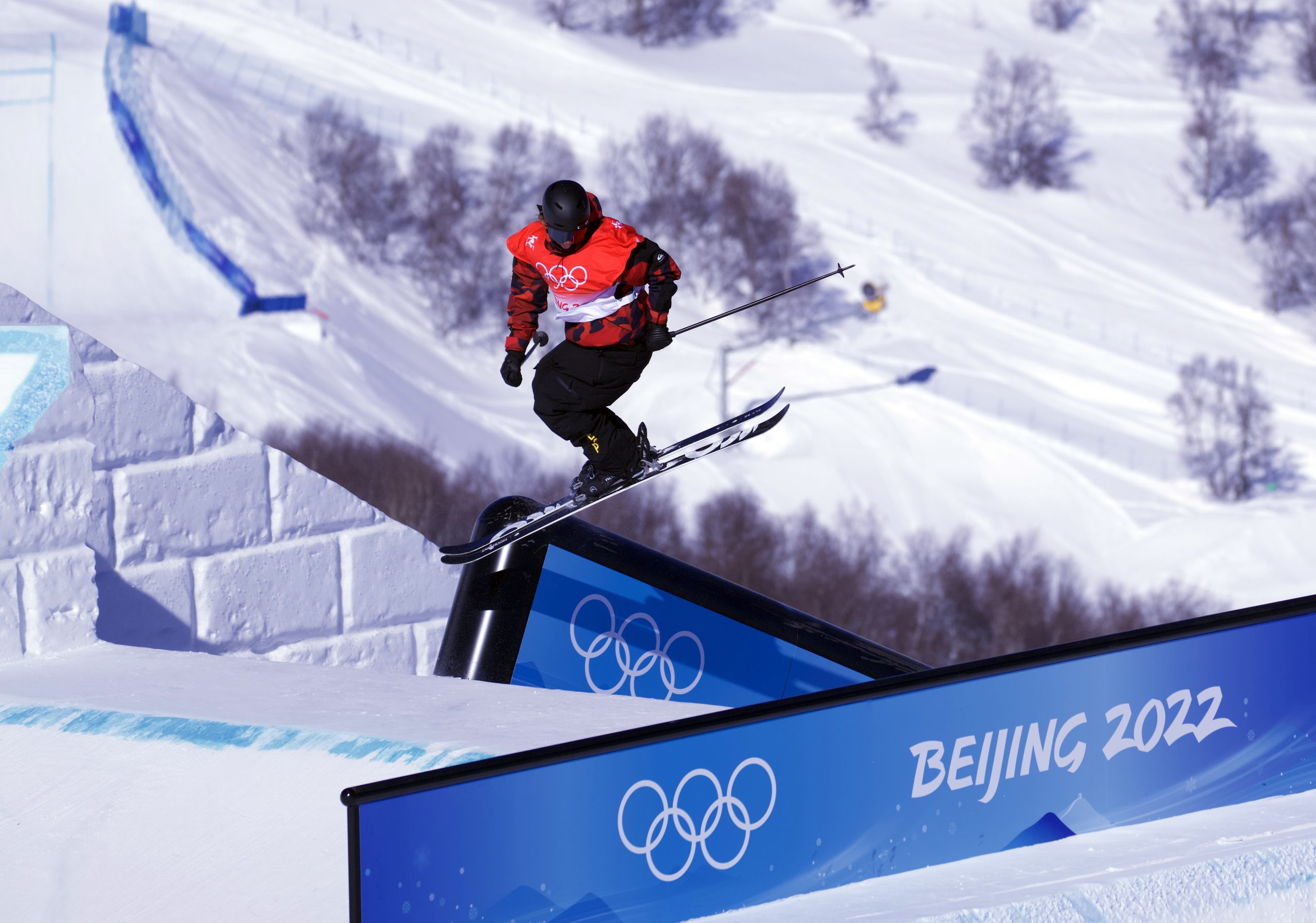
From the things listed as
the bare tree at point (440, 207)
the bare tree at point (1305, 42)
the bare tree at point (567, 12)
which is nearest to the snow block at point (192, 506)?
the bare tree at point (440, 207)

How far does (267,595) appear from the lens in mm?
5824

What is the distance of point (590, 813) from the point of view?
312 centimetres

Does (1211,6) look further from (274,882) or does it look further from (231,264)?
(274,882)

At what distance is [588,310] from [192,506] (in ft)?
5.89

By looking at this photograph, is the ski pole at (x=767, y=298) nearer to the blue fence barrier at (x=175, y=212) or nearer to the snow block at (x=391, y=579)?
the snow block at (x=391, y=579)

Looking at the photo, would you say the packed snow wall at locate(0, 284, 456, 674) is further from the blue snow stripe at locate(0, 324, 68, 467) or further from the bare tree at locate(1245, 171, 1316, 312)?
the bare tree at locate(1245, 171, 1316, 312)

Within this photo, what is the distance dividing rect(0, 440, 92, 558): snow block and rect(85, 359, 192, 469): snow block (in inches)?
5.3

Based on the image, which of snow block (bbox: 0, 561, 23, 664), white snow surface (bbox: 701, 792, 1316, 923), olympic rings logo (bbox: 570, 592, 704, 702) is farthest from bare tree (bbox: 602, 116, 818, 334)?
white snow surface (bbox: 701, 792, 1316, 923)

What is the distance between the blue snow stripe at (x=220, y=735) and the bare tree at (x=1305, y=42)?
221 ft

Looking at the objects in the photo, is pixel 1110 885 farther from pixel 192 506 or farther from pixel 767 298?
pixel 192 506

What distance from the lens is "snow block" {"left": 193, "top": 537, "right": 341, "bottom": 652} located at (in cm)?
565

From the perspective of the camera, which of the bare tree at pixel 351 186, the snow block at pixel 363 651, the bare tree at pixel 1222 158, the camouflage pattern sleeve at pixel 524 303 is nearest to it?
the camouflage pattern sleeve at pixel 524 303

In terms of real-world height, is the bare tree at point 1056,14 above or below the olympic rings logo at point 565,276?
below

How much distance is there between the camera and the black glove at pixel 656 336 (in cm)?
523
